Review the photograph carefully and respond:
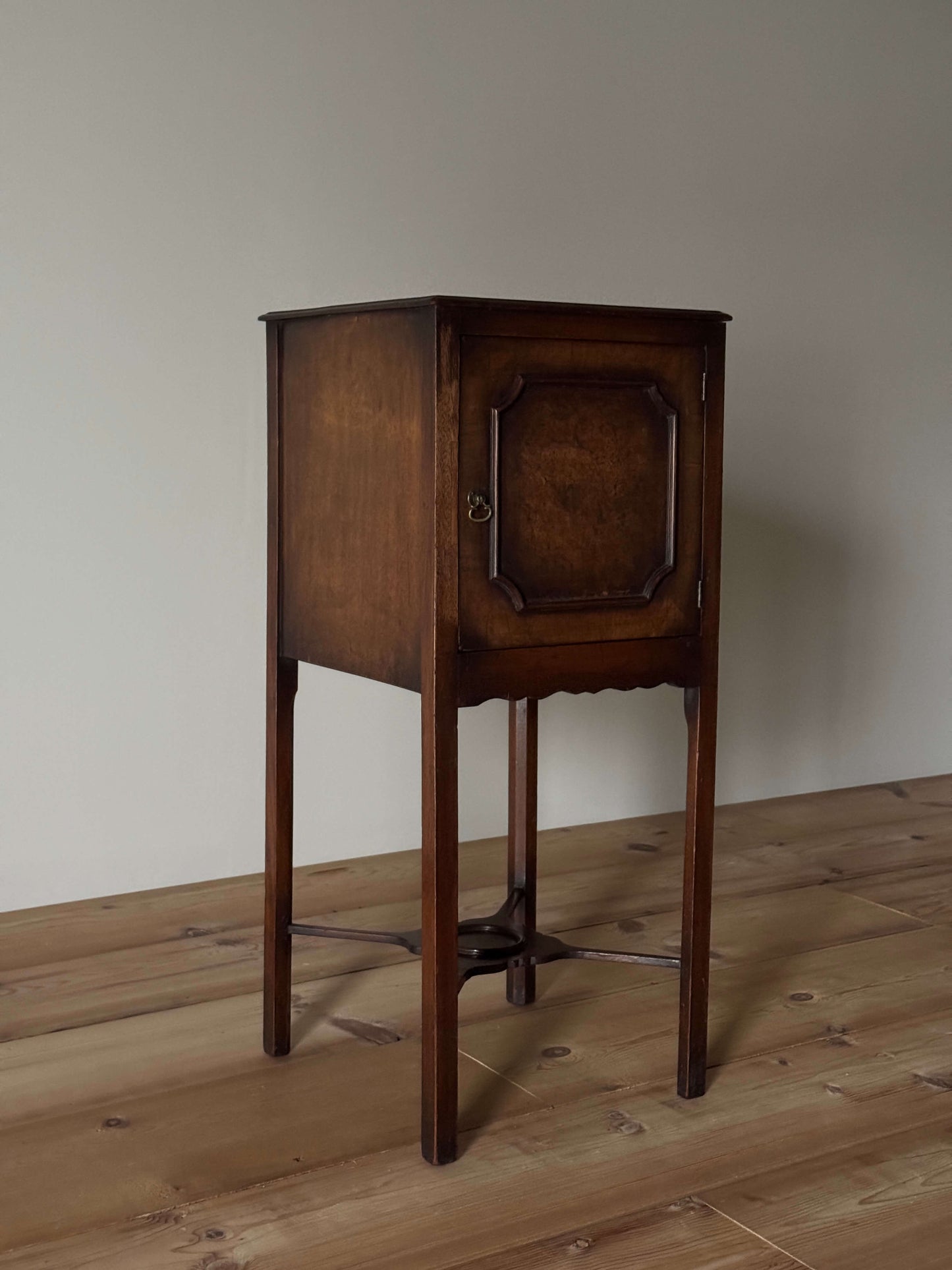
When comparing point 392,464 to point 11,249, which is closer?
point 392,464

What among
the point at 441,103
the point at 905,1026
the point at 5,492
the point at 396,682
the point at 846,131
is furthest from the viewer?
the point at 846,131

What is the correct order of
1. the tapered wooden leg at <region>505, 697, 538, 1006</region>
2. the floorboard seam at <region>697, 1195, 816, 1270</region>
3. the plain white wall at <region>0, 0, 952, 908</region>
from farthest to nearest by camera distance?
the plain white wall at <region>0, 0, 952, 908</region> < the tapered wooden leg at <region>505, 697, 538, 1006</region> < the floorboard seam at <region>697, 1195, 816, 1270</region>

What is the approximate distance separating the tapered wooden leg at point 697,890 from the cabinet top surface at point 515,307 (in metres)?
0.46

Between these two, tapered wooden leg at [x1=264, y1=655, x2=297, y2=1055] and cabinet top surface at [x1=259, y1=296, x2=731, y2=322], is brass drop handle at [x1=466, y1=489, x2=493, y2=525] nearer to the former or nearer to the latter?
cabinet top surface at [x1=259, y1=296, x2=731, y2=322]

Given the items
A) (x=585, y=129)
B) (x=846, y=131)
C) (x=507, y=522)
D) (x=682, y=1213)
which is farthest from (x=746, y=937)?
(x=846, y=131)

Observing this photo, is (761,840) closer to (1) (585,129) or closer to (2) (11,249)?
(1) (585,129)

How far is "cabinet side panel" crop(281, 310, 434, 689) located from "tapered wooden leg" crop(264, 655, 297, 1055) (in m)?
0.08

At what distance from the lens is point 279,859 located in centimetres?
197

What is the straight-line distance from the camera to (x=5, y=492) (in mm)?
2496

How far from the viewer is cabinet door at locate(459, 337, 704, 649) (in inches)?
63.4

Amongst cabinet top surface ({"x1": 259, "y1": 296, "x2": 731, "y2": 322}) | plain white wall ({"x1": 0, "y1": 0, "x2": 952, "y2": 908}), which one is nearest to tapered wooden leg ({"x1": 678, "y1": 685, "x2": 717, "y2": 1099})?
cabinet top surface ({"x1": 259, "y1": 296, "x2": 731, "y2": 322})

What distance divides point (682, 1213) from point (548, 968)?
30.6 inches

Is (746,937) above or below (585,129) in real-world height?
below

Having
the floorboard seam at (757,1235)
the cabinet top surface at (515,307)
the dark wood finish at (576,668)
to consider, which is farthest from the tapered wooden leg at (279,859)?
the floorboard seam at (757,1235)
